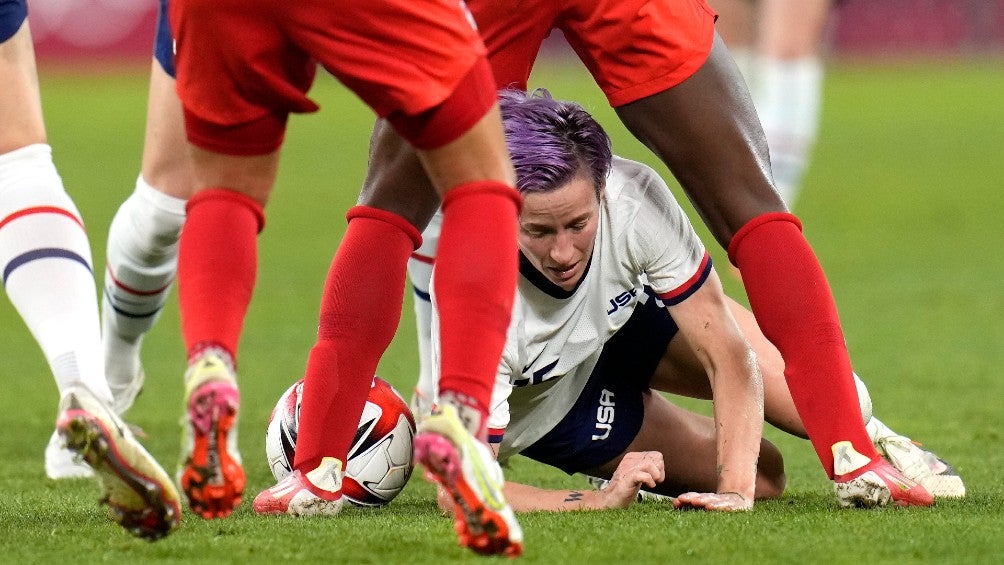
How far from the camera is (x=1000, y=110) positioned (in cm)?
1886

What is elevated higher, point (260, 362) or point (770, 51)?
point (770, 51)

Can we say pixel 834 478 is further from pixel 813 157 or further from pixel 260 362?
pixel 813 157

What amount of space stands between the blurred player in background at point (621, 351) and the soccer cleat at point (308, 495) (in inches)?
14.0

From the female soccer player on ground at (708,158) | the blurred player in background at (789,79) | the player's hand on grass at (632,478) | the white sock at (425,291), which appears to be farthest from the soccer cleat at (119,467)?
the blurred player in background at (789,79)

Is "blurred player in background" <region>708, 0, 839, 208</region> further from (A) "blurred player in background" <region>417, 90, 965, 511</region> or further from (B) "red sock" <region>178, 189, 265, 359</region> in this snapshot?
(B) "red sock" <region>178, 189, 265, 359</region>

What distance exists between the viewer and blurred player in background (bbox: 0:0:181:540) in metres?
2.53

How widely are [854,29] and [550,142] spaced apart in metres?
27.2

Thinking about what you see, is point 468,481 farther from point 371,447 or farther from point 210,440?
point 371,447

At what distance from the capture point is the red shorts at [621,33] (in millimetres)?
3135

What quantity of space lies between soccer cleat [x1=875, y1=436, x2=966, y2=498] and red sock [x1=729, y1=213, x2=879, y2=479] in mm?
308

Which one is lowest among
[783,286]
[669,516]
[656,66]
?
[669,516]

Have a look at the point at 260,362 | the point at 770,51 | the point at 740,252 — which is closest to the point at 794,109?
the point at 770,51

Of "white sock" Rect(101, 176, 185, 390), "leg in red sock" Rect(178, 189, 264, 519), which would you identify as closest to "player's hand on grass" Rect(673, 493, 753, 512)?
"leg in red sock" Rect(178, 189, 264, 519)

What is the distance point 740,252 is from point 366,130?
15.1 m
